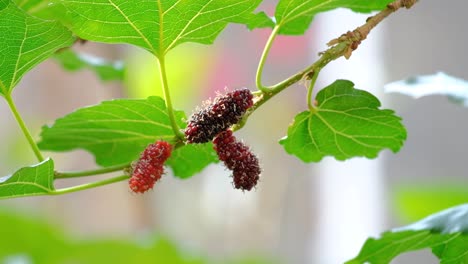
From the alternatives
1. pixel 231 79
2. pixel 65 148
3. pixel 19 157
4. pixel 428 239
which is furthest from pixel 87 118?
pixel 231 79

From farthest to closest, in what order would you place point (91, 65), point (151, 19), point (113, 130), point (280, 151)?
point (280, 151) < point (91, 65) < point (113, 130) < point (151, 19)

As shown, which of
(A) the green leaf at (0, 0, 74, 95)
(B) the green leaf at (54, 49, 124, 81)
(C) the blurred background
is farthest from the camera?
(C) the blurred background

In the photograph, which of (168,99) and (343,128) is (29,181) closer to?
(168,99)

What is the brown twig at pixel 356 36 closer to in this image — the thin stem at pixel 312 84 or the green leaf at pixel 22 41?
the thin stem at pixel 312 84

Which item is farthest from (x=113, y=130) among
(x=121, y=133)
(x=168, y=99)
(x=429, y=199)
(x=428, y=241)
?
(x=429, y=199)

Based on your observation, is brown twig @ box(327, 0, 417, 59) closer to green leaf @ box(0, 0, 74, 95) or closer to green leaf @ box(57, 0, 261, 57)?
green leaf @ box(57, 0, 261, 57)

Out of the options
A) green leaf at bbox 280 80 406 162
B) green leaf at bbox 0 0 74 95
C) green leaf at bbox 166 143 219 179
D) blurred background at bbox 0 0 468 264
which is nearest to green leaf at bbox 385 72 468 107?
green leaf at bbox 280 80 406 162

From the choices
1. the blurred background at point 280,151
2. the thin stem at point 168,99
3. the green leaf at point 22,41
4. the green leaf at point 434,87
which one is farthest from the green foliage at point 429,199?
the blurred background at point 280,151
